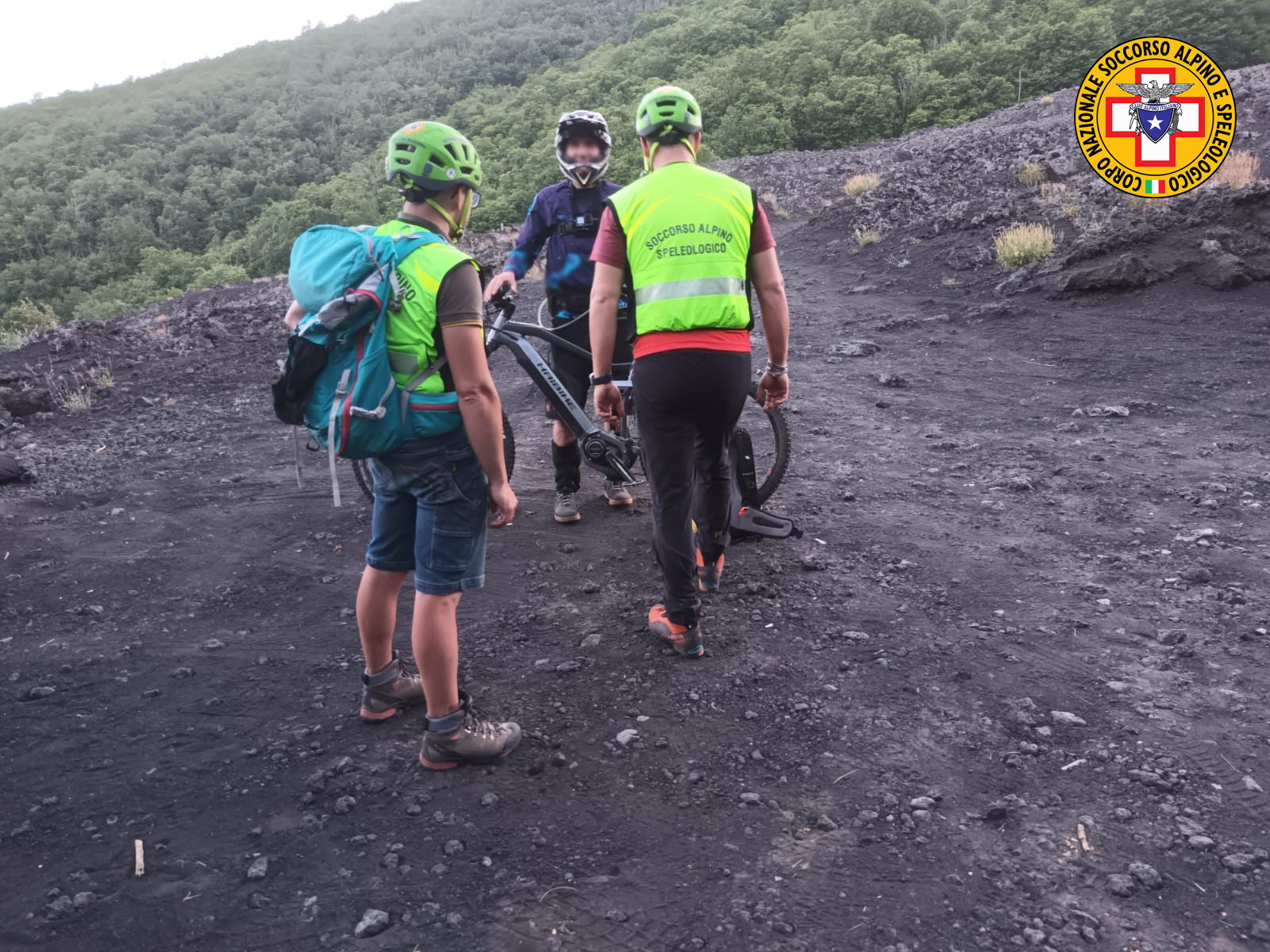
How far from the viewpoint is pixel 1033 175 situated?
13.0m

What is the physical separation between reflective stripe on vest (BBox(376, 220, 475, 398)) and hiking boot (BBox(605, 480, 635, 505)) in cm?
268

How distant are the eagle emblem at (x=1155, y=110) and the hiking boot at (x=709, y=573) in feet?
38.9

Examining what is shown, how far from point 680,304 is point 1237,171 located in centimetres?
1087

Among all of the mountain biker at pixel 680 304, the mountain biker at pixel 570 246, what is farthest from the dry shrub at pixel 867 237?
the mountain biker at pixel 680 304

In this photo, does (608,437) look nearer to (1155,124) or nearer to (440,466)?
(440,466)

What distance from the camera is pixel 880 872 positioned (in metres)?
2.33

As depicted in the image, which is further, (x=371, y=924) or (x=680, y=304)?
(x=680, y=304)

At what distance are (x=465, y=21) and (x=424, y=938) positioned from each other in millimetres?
108855

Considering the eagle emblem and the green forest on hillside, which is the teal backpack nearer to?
the eagle emblem

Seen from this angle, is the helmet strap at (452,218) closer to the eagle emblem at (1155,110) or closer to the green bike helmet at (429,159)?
the green bike helmet at (429,159)

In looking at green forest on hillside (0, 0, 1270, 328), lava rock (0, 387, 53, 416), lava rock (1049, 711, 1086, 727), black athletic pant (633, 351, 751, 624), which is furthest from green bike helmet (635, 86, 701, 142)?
green forest on hillside (0, 0, 1270, 328)

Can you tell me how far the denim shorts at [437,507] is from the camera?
258 centimetres

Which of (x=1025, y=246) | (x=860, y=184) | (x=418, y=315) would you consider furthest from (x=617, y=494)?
(x=860, y=184)

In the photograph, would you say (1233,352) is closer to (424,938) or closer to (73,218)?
(424,938)
